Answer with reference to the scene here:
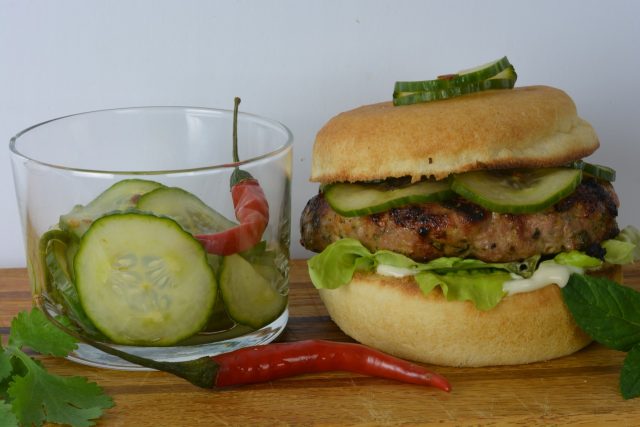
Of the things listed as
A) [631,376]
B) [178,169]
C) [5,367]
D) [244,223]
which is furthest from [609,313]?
[5,367]

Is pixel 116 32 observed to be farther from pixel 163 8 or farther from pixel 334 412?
pixel 334 412

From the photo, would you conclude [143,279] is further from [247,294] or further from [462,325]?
[462,325]

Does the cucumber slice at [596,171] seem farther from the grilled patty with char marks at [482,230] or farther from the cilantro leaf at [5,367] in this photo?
the cilantro leaf at [5,367]

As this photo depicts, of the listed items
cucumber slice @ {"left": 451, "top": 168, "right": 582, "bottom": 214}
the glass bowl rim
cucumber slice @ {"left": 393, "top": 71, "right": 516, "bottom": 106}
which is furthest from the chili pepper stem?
cucumber slice @ {"left": 393, "top": 71, "right": 516, "bottom": 106}

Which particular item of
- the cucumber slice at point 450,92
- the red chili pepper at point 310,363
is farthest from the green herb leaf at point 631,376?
the cucumber slice at point 450,92

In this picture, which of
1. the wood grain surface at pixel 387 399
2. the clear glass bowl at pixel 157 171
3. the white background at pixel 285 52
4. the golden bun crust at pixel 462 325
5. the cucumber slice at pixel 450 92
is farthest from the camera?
the white background at pixel 285 52

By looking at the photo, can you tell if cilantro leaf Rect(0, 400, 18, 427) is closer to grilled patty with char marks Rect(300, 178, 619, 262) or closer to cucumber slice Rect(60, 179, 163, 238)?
cucumber slice Rect(60, 179, 163, 238)

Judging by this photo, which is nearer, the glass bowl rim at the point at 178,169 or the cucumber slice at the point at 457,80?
the glass bowl rim at the point at 178,169

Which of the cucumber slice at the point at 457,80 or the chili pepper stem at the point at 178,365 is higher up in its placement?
the cucumber slice at the point at 457,80

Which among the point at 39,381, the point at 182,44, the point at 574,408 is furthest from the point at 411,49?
the point at 39,381
